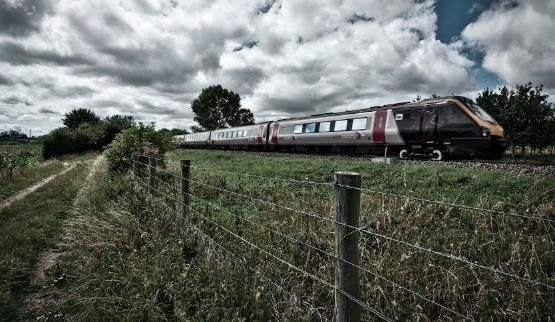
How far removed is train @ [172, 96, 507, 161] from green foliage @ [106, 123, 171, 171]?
45.4 inches

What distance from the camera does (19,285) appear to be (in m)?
4.15

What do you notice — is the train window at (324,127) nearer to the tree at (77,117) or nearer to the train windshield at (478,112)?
the train windshield at (478,112)

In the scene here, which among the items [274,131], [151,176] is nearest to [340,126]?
[274,131]

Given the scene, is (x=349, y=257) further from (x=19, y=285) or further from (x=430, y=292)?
(x=19, y=285)

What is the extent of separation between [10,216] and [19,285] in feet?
16.0

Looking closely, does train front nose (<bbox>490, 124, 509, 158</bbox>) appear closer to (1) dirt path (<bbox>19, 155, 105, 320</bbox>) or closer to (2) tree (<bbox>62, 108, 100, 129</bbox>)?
(1) dirt path (<bbox>19, 155, 105, 320</bbox>)

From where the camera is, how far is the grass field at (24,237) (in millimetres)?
3897

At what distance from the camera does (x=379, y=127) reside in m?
15.2

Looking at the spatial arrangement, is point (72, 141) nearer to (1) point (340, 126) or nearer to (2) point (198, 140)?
(2) point (198, 140)

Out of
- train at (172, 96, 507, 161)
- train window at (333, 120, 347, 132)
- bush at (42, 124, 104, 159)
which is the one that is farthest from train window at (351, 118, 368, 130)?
bush at (42, 124, 104, 159)

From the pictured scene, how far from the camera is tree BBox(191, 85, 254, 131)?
67.2 m

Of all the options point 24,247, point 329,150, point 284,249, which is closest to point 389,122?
point 329,150

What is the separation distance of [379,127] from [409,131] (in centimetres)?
150

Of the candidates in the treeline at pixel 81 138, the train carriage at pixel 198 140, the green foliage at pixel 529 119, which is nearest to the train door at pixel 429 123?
the green foliage at pixel 529 119
